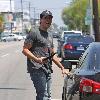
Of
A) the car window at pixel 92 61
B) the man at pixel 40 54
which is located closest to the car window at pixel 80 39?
the man at pixel 40 54

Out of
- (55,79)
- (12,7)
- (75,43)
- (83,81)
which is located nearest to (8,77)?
(55,79)

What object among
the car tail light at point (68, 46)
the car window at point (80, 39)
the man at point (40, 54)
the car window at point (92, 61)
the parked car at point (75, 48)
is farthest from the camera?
the car window at point (80, 39)

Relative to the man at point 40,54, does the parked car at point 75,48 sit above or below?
below

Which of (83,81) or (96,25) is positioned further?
(96,25)

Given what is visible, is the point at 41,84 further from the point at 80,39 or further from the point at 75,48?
the point at 80,39

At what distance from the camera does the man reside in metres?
8.64

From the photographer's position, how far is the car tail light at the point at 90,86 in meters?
6.93

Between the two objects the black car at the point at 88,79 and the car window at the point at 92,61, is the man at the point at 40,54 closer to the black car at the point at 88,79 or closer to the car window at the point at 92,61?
the black car at the point at 88,79

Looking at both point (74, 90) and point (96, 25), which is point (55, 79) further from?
point (96, 25)

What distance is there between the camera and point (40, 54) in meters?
8.70

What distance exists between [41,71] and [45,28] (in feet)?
2.28

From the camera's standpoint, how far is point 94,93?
22.7ft

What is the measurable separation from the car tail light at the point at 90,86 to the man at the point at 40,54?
1605 millimetres

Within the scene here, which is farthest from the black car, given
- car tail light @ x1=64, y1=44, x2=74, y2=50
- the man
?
car tail light @ x1=64, y1=44, x2=74, y2=50
